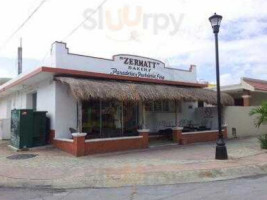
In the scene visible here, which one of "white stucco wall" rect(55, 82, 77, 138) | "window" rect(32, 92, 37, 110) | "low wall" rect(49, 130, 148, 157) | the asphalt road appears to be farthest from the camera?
"window" rect(32, 92, 37, 110)

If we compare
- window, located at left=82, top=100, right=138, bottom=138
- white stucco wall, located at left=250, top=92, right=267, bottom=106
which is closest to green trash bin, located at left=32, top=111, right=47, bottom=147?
window, located at left=82, top=100, right=138, bottom=138

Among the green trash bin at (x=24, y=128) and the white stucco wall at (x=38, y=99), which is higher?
the white stucco wall at (x=38, y=99)

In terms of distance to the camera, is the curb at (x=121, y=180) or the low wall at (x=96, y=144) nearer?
the curb at (x=121, y=180)

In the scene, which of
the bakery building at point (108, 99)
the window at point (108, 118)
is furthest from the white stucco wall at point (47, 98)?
the window at point (108, 118)

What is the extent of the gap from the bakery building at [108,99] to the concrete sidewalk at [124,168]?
1.13m

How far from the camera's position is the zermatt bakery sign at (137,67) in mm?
18122

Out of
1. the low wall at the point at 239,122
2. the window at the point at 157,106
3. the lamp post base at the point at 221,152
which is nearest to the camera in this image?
the lamp post base at the point at 221,152

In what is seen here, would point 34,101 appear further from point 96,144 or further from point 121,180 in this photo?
point 121,180

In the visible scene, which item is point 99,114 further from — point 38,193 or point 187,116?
point 38,193

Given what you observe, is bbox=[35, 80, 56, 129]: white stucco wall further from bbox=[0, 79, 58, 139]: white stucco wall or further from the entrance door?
the entrance door

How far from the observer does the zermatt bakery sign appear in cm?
1812

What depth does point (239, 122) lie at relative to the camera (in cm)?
2230

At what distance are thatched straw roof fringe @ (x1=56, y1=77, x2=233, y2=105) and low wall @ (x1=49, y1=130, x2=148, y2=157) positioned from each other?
1746 mm

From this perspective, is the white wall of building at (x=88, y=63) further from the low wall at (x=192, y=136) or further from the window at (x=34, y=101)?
the window at (x=34, y=101)
